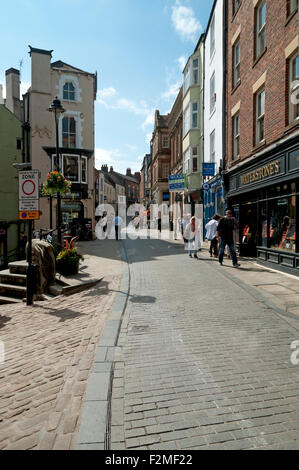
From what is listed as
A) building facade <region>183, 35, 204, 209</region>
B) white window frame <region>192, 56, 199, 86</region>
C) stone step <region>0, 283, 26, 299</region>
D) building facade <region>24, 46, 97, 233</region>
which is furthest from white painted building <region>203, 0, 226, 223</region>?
stone step <region>0, 283, 26, 299</region>

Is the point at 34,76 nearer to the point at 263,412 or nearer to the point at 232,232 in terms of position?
the point at 232,232

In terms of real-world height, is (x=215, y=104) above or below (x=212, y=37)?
below

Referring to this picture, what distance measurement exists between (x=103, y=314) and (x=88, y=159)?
21688mm

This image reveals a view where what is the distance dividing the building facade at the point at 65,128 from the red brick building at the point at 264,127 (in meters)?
13.7

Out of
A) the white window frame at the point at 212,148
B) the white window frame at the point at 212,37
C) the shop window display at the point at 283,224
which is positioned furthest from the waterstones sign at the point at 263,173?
the white window frame at the point at 212,37

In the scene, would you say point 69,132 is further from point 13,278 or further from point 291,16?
point 13,278

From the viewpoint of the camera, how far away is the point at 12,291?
780cm

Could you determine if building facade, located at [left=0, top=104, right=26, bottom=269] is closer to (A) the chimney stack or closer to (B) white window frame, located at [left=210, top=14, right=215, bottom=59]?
(A) the chimney stack

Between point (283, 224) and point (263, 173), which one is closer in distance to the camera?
point (283, 224)

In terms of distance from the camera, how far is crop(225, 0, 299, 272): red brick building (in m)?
9.12

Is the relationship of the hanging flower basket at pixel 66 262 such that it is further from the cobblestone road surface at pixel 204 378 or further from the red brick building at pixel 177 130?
the red brick building at pixel 177 130

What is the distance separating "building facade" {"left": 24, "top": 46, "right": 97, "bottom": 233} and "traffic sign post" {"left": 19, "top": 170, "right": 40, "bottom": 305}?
17283 millimetres

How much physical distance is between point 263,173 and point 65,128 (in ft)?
64.7

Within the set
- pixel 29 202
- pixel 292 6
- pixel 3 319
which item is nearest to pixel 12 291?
pixel 3 319
